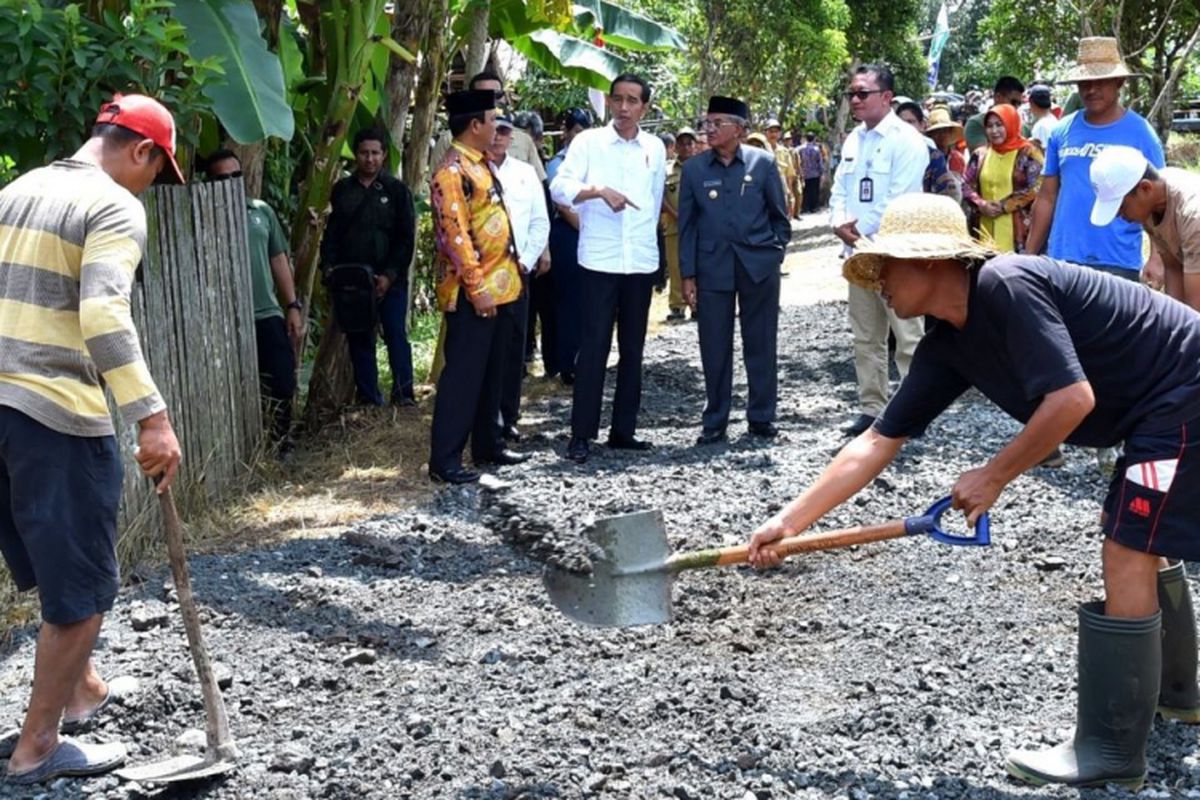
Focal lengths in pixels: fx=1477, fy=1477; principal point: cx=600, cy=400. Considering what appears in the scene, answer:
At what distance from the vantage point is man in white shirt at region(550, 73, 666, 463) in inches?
325

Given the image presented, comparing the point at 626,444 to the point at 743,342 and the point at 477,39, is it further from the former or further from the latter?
the point at 477,39

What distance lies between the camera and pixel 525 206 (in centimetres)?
862

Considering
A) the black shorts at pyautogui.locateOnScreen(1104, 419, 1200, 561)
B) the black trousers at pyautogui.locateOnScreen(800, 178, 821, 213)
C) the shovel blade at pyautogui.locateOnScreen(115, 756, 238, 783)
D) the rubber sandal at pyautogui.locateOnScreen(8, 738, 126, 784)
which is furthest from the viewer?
the black trousers at pyautogui.locateOnScreen(800, 178, 821, 213)

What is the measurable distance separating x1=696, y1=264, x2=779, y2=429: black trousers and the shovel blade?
4.84 m

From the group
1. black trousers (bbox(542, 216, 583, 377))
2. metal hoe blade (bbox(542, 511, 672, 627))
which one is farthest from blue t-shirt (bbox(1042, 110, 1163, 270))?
black trousers (bbox(542, 216, 583, 377))

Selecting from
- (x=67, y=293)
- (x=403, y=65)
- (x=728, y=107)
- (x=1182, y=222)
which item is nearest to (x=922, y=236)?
(x=1182, y=222)

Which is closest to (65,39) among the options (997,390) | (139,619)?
(139,619)

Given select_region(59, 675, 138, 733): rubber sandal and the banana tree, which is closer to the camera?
select_region(59, 675, 138, 733): rubber sandal

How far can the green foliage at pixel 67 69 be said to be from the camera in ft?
19.2

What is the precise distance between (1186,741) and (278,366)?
5530 mm

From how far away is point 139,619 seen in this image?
17.8 ft

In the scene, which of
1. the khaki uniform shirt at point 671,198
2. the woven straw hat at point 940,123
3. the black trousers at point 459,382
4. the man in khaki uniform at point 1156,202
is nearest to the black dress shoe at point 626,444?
the black trousers at point 459,382

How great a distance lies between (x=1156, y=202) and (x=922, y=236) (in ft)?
7.06

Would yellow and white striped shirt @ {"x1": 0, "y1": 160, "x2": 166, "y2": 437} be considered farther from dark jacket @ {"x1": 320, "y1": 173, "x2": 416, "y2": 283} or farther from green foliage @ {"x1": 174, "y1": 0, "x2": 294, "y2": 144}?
dark jacket @ {"x1": 320, "y1": 173, "x2": 416, "y2": 283}
